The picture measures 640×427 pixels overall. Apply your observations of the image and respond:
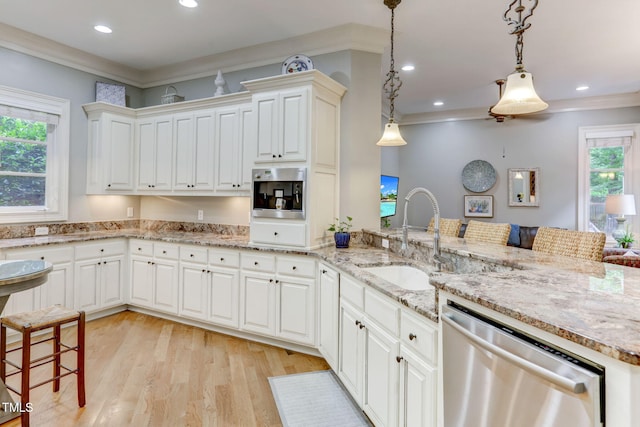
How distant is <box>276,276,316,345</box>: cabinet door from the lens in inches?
118

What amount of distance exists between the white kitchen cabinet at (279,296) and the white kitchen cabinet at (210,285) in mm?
108

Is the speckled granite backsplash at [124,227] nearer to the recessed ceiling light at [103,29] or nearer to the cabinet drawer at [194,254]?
the cabinet drawer at [194,254]

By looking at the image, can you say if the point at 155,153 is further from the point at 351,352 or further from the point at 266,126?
the point at 351,352

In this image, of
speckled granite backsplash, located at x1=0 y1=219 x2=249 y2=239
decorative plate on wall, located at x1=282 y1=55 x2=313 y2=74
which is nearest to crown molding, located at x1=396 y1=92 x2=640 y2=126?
decorative plate on wall, located at x1=282 y1=55 x2=313 y2=74

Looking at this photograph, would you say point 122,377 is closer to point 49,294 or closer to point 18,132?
point 49,294

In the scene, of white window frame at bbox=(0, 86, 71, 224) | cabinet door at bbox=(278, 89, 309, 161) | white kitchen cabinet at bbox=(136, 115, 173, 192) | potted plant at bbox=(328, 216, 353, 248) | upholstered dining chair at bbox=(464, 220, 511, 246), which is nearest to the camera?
upholstered dining chair at bbox=(464, 220, 511, 246)

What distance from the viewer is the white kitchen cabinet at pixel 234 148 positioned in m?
3.64

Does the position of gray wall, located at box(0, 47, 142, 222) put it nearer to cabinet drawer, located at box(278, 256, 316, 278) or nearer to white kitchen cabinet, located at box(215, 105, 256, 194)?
white kitchen cabinet, located at box(215, 105, 256, 194)

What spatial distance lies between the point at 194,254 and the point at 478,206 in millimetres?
5013

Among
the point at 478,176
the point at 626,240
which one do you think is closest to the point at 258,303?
the point at 478,176

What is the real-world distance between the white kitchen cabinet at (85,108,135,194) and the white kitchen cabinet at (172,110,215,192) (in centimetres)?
69

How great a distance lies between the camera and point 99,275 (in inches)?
151

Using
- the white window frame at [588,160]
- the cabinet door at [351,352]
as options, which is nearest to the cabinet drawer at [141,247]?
the cabinet door at [351,352]

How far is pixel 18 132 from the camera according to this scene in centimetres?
373
